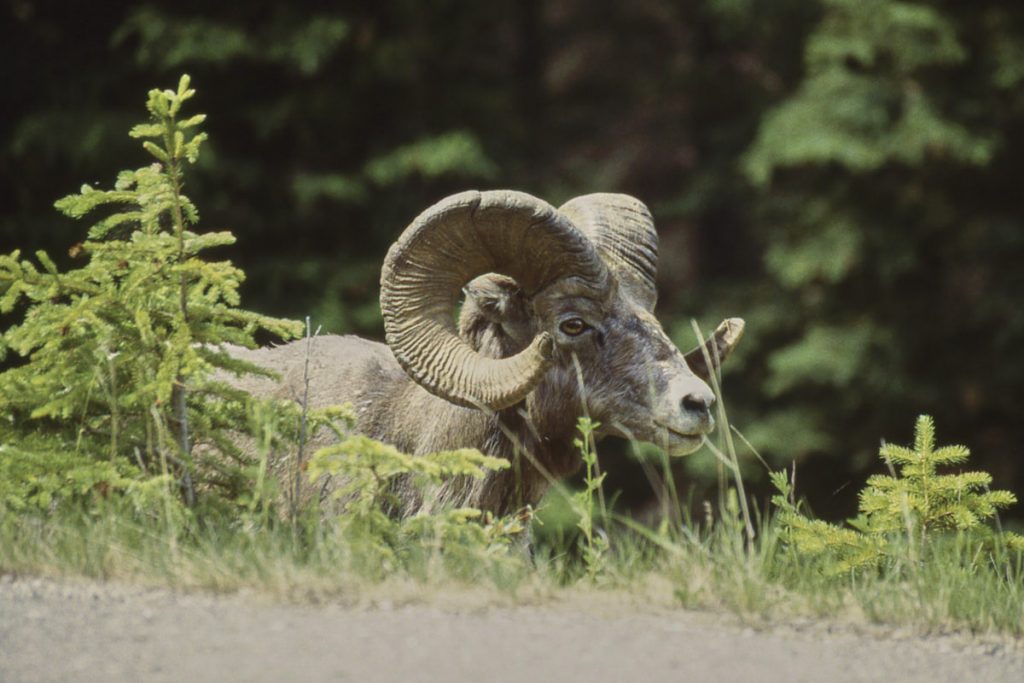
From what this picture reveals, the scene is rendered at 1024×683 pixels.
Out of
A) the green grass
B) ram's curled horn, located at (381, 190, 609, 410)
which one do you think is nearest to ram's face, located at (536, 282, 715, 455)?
ram's curled horn, located at (381, 190, 609, 410)

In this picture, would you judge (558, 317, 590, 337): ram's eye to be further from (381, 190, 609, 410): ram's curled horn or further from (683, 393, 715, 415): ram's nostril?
(683, 393, 715, 415): ram's nostril

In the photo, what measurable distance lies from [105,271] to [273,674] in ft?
7.30

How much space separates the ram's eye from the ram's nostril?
1.85 feet

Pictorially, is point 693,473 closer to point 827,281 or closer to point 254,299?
point 827,281

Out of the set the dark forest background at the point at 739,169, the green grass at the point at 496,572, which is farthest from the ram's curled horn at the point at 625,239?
the dark forest background at the point at 739,169

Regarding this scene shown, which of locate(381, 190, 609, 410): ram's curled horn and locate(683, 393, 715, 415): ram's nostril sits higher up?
locate(381, 190, 609, 410): ram's curled horn

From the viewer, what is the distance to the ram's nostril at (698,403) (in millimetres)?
5992

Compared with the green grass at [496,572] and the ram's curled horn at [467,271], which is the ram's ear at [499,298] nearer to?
the ram's curled horn at [467,271]

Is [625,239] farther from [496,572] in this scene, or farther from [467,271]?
[496,572]

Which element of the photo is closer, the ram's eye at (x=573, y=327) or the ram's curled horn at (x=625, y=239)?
the ram's eye at (x=573, y=327)

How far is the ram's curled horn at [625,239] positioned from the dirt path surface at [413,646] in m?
2.17

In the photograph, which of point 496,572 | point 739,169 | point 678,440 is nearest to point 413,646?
point 496,572

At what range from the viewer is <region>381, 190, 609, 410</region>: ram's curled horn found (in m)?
6.23

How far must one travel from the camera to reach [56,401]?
556cm
